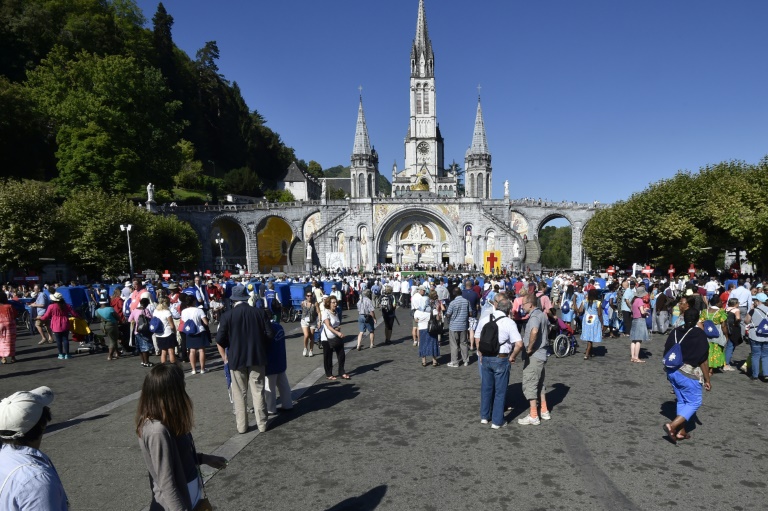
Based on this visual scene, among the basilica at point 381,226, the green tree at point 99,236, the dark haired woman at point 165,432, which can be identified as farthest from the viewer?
the basilica at point 381,226

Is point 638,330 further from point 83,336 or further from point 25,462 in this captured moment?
point 83,336

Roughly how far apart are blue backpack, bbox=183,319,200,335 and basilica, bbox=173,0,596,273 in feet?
122

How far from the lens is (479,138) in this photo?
50375 millimetres

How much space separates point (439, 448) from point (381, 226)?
42.3 m

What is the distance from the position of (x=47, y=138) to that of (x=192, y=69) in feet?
107

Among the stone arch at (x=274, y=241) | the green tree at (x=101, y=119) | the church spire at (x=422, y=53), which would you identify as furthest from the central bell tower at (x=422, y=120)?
the green tree at (x=101, y=119)

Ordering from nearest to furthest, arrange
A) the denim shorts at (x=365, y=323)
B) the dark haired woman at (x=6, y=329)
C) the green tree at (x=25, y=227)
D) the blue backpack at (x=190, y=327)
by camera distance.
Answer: the blue backpack at (x=190, y=327) < the dark haired woman at (x=6, y=329) < the denim shorts at (x=365, y=323) < the green tree at (x=25, y=227)

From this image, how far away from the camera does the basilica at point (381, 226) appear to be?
153 ft

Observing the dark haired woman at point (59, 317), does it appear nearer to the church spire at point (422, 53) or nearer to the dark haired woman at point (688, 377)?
the dark haired woman at point (688, 377)

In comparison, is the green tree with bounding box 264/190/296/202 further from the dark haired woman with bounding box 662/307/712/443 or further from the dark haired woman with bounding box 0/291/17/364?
the dark haired woman with bounding box 662/307/712/443

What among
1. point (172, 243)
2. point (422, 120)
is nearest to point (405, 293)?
point (172, 243)

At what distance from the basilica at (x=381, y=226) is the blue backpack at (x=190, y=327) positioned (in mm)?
37238

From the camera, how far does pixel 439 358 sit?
10367 mm

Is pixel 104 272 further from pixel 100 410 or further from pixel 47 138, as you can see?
pixel 100 410
